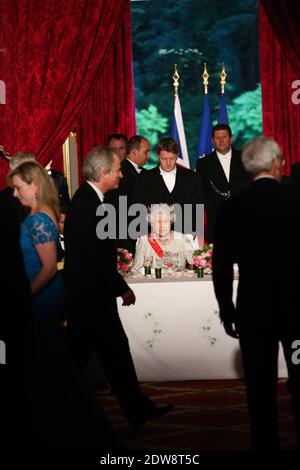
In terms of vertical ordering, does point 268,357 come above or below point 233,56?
below

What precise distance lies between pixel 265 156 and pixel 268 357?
0.83 meters

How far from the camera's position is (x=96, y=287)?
4742 mm

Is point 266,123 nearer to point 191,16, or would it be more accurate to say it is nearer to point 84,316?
point 191,16

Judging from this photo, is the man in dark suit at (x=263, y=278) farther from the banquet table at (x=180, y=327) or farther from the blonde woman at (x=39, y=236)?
the banquet table at (x=180, y=327)

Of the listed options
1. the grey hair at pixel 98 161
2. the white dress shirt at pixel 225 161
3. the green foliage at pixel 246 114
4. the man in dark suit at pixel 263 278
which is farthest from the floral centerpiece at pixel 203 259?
the green foliage at pixel 246 114

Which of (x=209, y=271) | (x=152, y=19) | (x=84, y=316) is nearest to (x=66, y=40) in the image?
(x=152, y=19)

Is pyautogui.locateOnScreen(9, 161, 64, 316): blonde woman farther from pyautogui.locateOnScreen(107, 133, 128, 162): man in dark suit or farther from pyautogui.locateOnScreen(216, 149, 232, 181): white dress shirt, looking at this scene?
pyautogui.locateOnScreen(216, 149, 232, 181): white dress shirt

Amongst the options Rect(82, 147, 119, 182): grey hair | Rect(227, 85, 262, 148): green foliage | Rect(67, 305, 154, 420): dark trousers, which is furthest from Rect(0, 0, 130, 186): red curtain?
Rect(67, 305, 154, 420): dark trousers

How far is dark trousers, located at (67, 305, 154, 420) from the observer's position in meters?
4.80

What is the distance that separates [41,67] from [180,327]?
343cm

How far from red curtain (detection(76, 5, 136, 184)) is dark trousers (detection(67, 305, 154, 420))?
15.6ft

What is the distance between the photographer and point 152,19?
10.3 meters

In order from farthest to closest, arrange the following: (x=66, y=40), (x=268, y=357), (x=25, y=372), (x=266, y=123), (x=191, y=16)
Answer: (x=191, y=16) → (x=266, y=123) → (x=66, y=40) → (x=268, y=357) → (x=25, y=372)

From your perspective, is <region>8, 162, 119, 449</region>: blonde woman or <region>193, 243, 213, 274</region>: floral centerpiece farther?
<region>193, 243, 213, 274</region>: floral centerpiece
